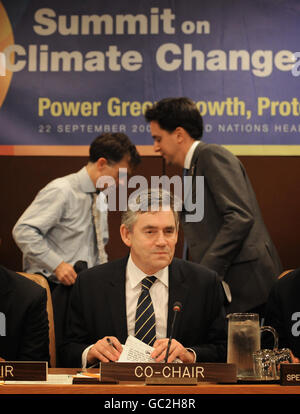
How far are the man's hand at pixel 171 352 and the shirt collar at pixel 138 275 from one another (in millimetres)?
355

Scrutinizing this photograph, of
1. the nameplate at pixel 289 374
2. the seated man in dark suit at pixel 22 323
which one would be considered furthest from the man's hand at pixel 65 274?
the nameplate at pixel 289 374

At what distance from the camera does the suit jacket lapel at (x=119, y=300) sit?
225cm

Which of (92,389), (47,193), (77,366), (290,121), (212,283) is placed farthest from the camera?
(290,121)

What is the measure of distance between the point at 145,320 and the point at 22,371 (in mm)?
665

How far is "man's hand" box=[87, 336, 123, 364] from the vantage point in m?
1.99

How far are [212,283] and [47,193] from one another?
4.56 feet

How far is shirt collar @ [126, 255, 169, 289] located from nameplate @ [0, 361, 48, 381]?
0.75m

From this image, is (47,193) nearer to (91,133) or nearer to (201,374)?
(91,133)

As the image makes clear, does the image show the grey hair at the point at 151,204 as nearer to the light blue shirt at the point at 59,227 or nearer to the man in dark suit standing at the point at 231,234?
the man in dark suit standing at the point at 231,234

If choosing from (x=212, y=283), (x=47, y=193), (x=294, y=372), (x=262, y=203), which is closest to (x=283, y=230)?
(x=262, y=203)

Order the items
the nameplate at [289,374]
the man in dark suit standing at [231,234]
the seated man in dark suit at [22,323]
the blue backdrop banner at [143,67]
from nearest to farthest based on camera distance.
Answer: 1. the nameplate at [289,374]
2. the seated man in dark suit at [22,323]
3. the man in dark suit standing at [231,234]
4. the blue backdrop banner at [143,67]

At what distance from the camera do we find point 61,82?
3.99m

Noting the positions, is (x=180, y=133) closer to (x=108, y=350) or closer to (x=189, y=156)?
(x=189, y=156)

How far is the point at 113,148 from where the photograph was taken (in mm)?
3643
